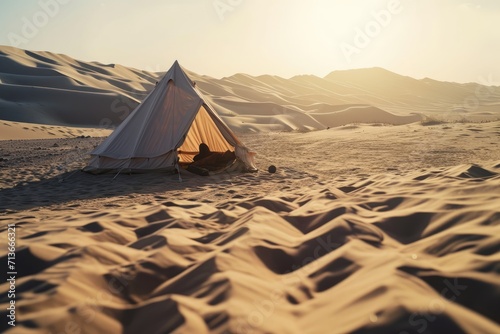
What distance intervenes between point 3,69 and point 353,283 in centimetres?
4943

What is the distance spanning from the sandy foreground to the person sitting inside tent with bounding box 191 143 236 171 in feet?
8.93

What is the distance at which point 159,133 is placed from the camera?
7617 millimetres

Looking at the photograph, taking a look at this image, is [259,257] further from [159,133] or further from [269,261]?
[159,133]

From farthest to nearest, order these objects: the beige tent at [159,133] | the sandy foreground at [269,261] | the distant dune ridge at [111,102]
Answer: the distant dune ridge at [111,102]
the beige tent at [159,133]
the sandy foreground at [269,261]

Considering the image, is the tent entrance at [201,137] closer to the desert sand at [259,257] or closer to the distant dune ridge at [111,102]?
the desert sand at [259,257]

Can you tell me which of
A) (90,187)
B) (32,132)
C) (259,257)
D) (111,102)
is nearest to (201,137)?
(90,187)

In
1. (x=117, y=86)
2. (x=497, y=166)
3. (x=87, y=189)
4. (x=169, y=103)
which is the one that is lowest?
(x=87, y=189)

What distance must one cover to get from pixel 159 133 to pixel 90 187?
193 centimetres

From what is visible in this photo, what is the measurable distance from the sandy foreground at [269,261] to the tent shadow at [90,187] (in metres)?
0.12

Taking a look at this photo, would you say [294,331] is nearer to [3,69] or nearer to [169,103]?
[169,103]

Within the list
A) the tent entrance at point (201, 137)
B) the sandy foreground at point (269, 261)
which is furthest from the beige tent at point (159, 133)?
the sandy foreground at point (269, 261)

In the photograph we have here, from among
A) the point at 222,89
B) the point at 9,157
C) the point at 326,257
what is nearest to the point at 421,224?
the point at 326,257

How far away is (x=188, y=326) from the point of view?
1.69 m

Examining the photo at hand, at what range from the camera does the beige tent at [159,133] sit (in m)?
7.44
